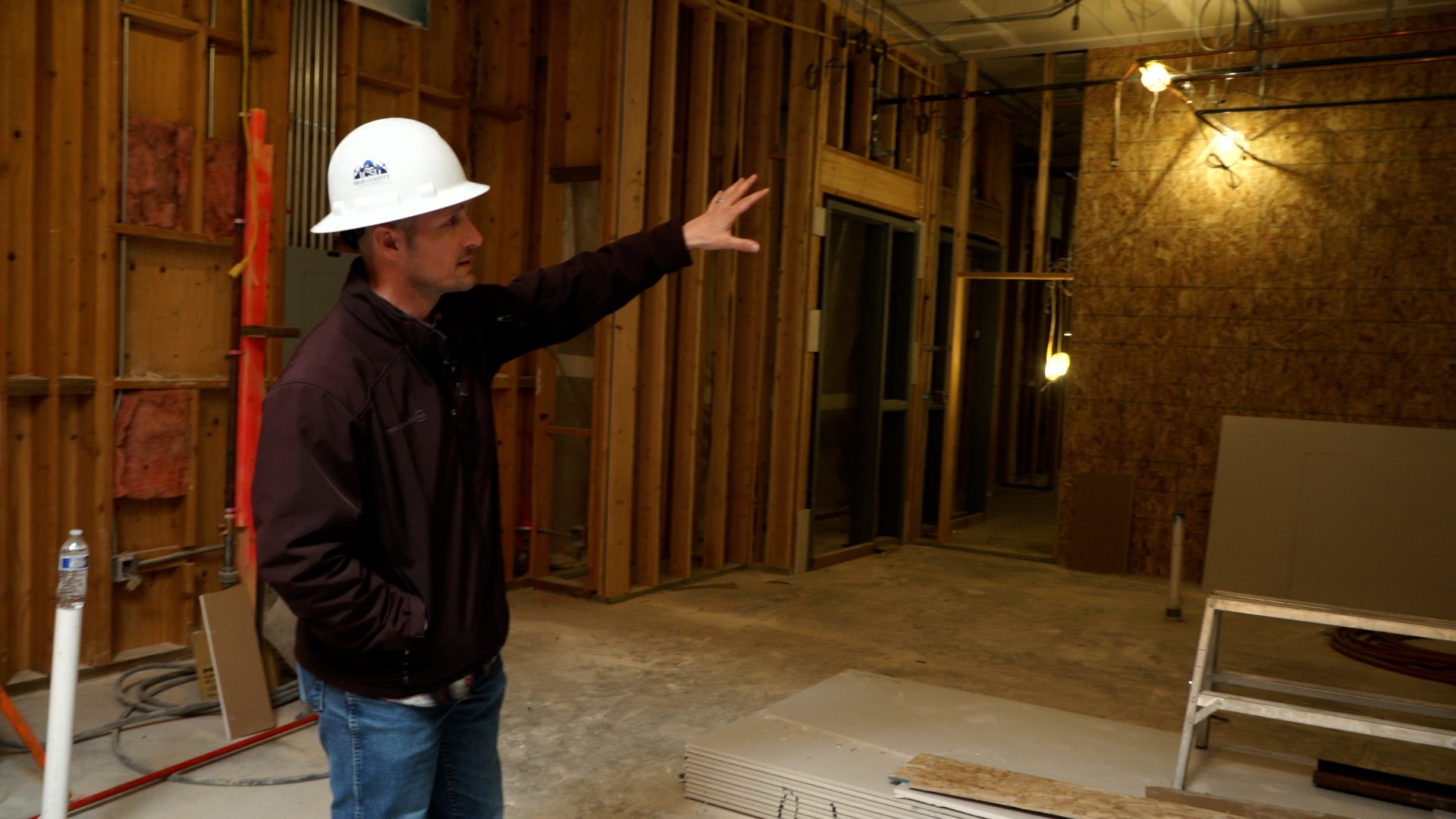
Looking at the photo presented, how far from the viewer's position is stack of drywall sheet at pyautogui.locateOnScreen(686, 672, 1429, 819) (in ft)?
10.2

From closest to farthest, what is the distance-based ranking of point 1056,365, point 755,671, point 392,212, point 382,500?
point 382,500 → point 392,212 → point 755,671 → point 1056,365

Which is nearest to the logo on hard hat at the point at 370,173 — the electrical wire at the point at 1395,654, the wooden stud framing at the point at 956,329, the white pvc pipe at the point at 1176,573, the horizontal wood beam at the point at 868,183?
the electrical wire at the point at 1395,654

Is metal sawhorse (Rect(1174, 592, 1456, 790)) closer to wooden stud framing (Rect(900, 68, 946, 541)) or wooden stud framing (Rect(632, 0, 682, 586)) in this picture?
wooden stud framing (Rect(632, 0, 682, 586))

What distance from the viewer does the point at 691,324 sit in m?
6.10

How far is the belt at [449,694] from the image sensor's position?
1.71m

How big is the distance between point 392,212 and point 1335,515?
618 centimetres

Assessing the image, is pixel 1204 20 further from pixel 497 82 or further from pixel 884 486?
pixel 497 82

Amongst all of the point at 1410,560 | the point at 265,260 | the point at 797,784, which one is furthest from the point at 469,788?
the point at 1410,560

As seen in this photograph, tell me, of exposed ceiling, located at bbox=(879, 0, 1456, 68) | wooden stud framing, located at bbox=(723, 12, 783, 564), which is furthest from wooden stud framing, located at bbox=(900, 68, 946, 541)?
wooden stud framing, located at bbox=(723, 12, 783, 564)

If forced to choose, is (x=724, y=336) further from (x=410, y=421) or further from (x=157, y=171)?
(x=410, y=421)

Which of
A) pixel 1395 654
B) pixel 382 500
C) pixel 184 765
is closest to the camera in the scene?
pixel 382 500

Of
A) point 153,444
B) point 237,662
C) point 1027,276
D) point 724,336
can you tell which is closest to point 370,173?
point 237,662

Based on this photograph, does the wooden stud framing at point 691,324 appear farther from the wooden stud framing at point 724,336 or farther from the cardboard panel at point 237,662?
the cardboard panel at point 237,662

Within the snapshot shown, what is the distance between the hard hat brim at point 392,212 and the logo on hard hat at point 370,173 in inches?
2.0
